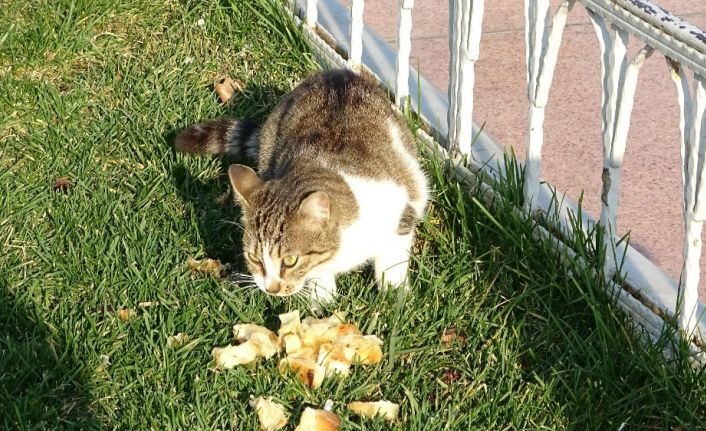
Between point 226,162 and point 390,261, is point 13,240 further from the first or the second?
point 390,261

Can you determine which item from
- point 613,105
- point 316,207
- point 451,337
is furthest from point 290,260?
point 613,105

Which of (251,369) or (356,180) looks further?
(356,180)

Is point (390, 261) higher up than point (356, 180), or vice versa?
point (356, 180)

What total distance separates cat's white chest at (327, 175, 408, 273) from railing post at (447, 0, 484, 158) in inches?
21.8

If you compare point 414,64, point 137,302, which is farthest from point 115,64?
point 137,302

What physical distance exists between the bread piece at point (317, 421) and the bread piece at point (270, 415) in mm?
68

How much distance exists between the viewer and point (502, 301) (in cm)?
381

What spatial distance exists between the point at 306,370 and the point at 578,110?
2.20 metres

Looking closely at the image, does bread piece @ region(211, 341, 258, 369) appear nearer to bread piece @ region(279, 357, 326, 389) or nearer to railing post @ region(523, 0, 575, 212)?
bread piece @ region(279, 357, 326, 389)

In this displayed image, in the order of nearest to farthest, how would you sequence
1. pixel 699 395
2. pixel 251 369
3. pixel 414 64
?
pixel 699 395 < pixel 251 369 < pixel 414 64

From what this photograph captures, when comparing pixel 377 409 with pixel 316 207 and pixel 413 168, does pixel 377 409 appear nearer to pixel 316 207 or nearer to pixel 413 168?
pixel 316 207

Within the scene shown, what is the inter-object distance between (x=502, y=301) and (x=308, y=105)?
3.86 feet

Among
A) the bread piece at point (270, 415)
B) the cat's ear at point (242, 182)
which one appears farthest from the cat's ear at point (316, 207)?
the bread piece at point (270, 415)

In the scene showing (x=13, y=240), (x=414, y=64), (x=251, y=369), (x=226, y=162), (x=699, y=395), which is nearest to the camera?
(x=699, y=395)
